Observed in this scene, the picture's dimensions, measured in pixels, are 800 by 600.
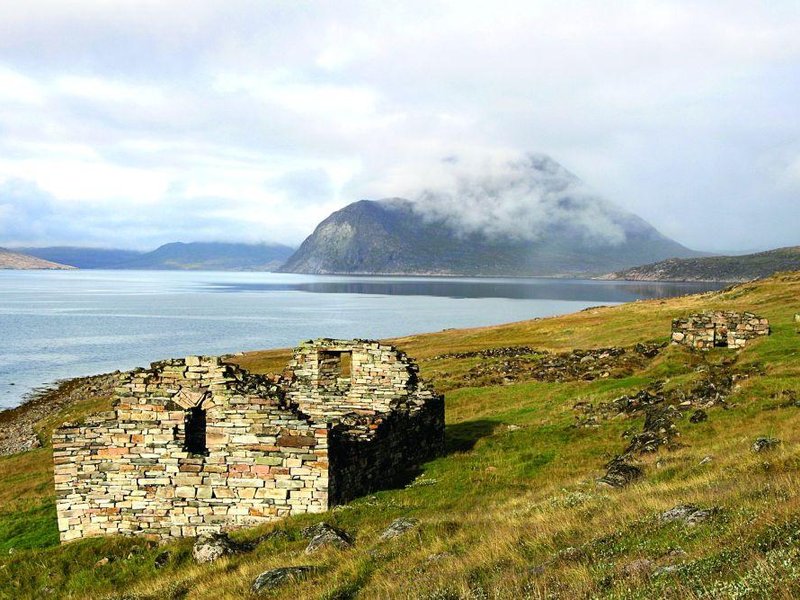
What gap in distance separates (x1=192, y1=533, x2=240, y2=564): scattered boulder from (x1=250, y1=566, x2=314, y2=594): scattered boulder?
286 cm

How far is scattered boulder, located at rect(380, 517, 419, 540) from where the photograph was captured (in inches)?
478

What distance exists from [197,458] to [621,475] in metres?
11.1

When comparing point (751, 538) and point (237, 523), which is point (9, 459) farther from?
point (751, 538)

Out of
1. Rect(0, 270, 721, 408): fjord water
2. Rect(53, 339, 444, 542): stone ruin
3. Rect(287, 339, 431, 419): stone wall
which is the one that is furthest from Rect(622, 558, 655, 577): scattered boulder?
Rect(0, 270, 721, 408): fjord water

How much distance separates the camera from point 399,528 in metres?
12.5

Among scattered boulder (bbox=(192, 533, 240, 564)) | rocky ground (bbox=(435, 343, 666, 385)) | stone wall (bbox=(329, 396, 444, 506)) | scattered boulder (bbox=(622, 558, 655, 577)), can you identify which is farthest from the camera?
rocky ground (bbox=(435, 343, 666, 385))

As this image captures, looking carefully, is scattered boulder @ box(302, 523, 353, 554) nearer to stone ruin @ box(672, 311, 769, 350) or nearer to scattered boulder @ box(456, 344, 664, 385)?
scattered boulder @ box(456, 344, 664, 385)

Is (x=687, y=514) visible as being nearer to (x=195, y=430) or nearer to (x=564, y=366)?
(x=195, y=430)

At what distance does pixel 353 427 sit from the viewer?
18422 mm

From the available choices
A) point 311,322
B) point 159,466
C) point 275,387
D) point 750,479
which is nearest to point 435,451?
point 275,387

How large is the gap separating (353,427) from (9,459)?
93.8ft

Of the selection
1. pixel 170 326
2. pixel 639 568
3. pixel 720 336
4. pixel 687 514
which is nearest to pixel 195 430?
pixel 687 514

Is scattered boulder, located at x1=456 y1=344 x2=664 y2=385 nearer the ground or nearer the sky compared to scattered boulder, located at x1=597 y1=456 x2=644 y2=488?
nearer the ground

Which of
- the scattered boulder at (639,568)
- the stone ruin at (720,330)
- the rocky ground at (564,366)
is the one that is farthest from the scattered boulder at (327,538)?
the stone ruin at (720,330)
